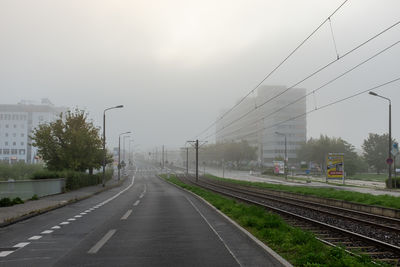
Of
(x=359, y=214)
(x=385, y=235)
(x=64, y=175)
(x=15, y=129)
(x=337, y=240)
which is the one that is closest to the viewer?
(x=337, y=240)

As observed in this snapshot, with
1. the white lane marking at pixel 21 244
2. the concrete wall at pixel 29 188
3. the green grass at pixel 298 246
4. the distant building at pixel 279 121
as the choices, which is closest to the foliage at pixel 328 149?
the distant building at pixel 279 121

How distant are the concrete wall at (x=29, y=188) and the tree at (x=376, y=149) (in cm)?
8641

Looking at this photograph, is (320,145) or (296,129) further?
(296,129)

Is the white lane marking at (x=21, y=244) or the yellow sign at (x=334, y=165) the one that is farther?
the yellow sign at (x=334, y=165)

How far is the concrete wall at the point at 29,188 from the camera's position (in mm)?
19097

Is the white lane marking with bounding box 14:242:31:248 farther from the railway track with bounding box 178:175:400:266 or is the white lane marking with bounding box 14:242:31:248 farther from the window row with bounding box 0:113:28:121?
the window row with bounding box 0:113:28:121

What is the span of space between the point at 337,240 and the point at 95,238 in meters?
6.72

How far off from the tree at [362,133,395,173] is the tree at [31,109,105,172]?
253 feet

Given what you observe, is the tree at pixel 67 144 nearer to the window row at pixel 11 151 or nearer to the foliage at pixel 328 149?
the foliage at pixel 328 149

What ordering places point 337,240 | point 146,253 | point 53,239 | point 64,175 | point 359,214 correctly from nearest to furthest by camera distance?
point 146,253 < point 53,239 < point 337,240 < point 359,214 < point 64,175

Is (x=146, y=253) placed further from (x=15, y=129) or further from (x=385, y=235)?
(x=15, y=129)

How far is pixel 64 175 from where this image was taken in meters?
32.7

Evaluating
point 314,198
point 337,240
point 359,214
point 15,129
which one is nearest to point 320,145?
point 314,198

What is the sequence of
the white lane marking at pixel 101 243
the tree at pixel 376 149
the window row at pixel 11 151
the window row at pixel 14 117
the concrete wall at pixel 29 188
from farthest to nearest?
the window row at pixel 14 117, the window row at pixel 11 151, the tree at pixel 376 149, the concrete wall at pixel 29 188, the white lane marking at pixel 101 243
